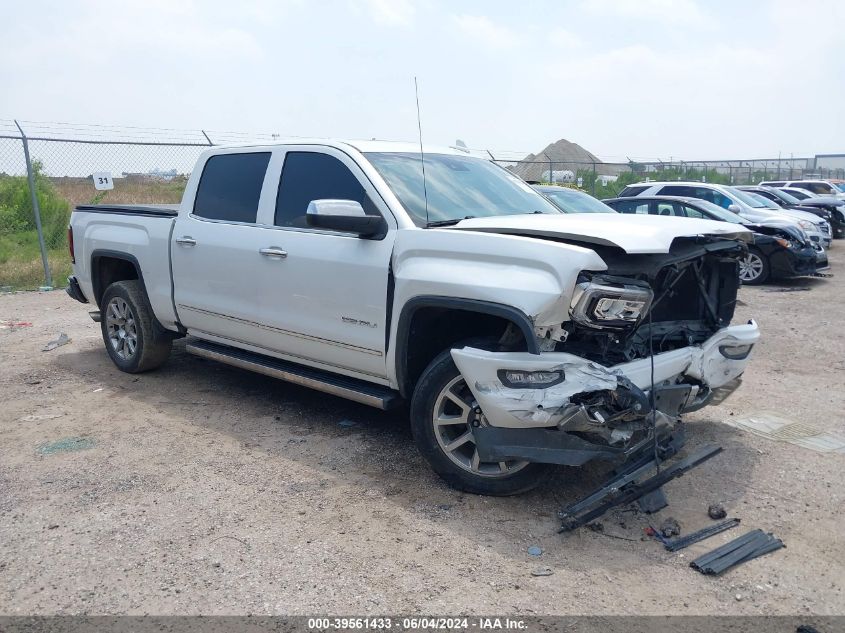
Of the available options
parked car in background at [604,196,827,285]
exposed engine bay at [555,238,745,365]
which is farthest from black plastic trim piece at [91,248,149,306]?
parked car in background at [604,196,827,285]

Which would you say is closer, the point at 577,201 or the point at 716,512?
the point at 716,512

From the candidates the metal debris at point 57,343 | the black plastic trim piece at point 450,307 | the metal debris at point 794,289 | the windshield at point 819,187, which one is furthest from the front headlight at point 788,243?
the windshield at point 819,187

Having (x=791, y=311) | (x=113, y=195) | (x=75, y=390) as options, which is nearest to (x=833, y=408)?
(x=791, y=311)

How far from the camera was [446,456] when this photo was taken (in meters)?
4.18

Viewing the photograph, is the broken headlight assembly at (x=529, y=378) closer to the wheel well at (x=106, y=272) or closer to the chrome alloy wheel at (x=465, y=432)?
the chrome alloy wheel at (x=465, y=432)

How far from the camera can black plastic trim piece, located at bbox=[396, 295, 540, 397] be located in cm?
369

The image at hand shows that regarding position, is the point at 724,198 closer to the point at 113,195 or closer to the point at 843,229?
the point at 843,229

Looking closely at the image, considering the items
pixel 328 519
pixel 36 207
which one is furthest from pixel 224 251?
pixel 36 207

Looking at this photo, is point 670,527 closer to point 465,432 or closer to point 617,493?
point 617,493

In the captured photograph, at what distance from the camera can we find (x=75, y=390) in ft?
20.7

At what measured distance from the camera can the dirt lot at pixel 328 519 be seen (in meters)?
3.23

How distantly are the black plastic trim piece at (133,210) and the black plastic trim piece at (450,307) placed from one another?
2744 millimetres

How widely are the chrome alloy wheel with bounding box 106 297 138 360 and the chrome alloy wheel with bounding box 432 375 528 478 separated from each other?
3549 mm

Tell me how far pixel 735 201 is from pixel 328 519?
12.1 meters
